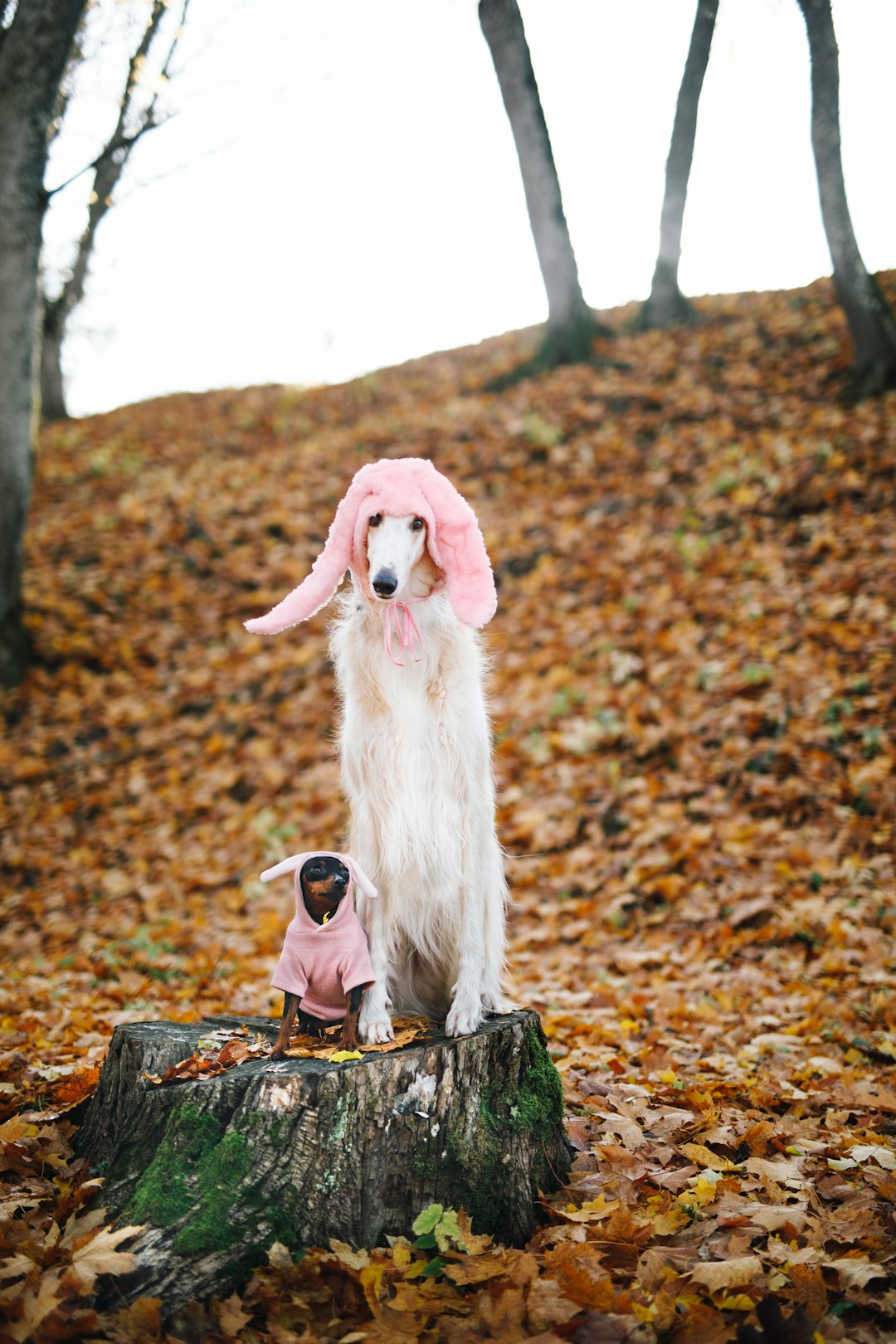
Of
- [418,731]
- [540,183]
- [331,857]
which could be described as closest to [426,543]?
[418,731]

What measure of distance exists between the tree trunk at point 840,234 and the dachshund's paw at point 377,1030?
914 centimetres

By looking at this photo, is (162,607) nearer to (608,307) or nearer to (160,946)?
(160,946)

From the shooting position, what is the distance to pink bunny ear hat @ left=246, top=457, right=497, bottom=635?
3.15 meters

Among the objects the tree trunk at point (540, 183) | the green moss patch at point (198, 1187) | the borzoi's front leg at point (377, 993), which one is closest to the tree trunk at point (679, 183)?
the tree trunk at point (540, 183)

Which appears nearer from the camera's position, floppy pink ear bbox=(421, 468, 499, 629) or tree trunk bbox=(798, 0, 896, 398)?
floppy pink ear bbox=(421, 468, 499, 629)

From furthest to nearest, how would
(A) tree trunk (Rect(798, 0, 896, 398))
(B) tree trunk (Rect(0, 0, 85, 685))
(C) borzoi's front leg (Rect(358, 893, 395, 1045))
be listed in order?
(A) tree trunk (Rect(798, 0, 896, 398)) < (B) tree trunk (Rect(0, 0, 85, 685)) < (C) borzoi's front leg (Rect(358, 893, 395, 1045))

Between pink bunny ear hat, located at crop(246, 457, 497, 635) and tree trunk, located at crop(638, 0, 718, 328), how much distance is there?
→ 434 inches

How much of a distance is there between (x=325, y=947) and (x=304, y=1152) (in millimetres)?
610

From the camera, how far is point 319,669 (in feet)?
29.8

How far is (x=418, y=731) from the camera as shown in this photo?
328 cm

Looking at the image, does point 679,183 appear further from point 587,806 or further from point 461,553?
point 461,553

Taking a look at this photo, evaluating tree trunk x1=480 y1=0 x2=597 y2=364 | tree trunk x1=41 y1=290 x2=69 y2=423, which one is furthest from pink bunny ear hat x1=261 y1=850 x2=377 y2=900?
tree trunk x1=41 y1=290 x2=69 y2=423

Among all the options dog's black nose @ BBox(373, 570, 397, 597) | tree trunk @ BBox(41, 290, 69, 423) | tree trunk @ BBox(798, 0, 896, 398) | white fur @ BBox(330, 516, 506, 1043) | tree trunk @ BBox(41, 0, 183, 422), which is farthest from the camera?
tree trunk @ BBox(41, 290, 69, 423)

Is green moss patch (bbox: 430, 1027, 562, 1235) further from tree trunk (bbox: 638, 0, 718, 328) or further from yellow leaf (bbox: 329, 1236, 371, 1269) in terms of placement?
tree trunk (bbox: 638, 0, 718, 328)
